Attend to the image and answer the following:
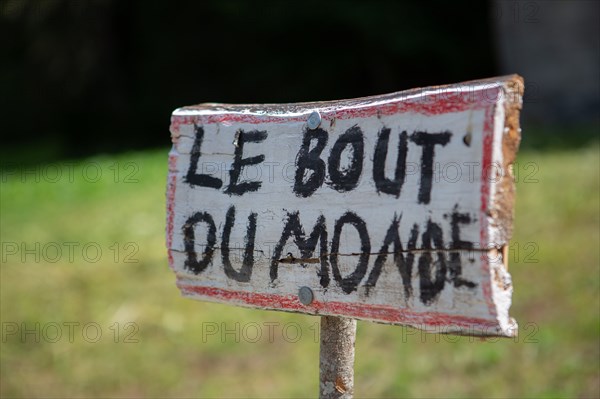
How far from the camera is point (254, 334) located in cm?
399

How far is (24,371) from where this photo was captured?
3791 mm

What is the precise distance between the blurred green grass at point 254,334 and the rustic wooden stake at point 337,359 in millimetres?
1496

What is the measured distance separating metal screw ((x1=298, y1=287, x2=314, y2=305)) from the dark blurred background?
257 inches

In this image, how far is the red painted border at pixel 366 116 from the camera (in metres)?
1.35

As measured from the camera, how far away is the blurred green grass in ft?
10.9

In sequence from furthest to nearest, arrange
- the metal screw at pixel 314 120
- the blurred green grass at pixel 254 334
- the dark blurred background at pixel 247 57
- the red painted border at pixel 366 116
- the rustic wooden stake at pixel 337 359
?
the dark blurred background at pixel 247 57 → the blurred green grass at pixel 254 334 → the rustic wooden stake at pixel 337 359 → the metal screw at pixel 314 120 → the red painted border at pixel 366 116

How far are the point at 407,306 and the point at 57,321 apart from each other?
321cm

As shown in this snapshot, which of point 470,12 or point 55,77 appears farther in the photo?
point 55,77

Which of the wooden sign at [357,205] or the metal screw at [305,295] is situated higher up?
the wooden sign at [357,205]

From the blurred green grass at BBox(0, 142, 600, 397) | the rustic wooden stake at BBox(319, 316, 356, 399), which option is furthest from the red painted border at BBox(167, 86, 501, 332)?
the blurred green grass at BBox(0, 142, 600, 397)

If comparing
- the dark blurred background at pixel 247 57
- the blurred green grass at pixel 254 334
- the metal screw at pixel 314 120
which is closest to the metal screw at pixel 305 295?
the metal screw at pixel 314 120

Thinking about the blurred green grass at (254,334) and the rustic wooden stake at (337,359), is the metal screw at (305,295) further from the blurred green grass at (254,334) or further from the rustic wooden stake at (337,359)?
the blurred green grass at (254,334)

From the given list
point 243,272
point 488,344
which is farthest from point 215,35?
point 243,272

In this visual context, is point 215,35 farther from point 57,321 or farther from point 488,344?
point 488,344
